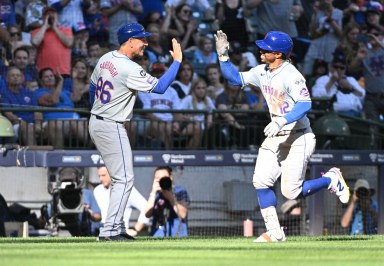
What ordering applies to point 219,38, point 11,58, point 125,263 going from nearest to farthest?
point 125,263, point 219,38, point 11,58

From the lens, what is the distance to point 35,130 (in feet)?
51.5

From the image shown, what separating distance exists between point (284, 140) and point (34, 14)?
23.5ft

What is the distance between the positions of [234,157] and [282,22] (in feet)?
13.1

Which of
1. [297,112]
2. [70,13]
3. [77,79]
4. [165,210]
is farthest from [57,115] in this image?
[297,112]

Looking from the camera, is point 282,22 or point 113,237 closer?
point 113,237

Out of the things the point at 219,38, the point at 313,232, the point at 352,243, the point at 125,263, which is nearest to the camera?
the point at 125,263

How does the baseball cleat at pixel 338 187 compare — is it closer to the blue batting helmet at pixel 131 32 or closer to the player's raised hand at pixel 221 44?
the player's raised hand at pixel 221 44

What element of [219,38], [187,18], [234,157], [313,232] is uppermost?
[187,18]

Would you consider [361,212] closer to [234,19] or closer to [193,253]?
[234,19]

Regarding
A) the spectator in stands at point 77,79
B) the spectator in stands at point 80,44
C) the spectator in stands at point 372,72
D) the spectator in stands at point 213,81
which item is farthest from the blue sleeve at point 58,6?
the spectator in stands at point 372,72

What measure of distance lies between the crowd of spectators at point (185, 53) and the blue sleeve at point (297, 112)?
591cm

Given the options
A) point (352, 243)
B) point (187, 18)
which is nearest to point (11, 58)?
point (187, 18)

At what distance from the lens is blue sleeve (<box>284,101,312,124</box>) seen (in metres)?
10.3

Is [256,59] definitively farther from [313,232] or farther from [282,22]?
[313,232]
